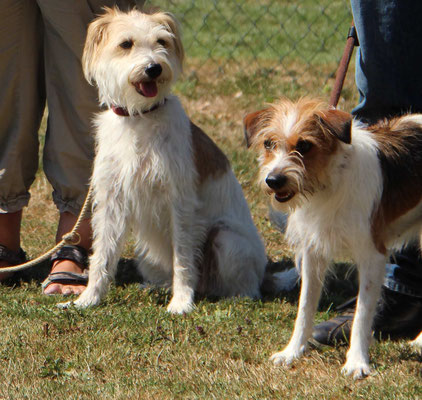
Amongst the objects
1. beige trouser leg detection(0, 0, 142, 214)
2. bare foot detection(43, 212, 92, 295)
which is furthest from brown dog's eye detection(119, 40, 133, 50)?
bare foot detection(43, 212, 92, 295)

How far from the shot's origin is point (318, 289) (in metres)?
3.47

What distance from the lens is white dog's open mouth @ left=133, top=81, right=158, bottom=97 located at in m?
3.99

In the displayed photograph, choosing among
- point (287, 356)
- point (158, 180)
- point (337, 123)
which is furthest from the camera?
point (158, 180)

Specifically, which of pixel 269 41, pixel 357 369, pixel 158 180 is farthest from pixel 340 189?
pixel 269 41

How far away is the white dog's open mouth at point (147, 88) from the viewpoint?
399 cm

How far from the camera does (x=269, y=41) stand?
9.48 m

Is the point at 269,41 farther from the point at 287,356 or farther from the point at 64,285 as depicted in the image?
the point at 287,356

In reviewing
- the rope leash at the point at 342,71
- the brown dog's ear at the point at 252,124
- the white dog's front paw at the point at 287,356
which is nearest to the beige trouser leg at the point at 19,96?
the brown dog's ear at the point at 252,124

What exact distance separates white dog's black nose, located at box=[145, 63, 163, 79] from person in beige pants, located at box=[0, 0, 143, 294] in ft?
1.69

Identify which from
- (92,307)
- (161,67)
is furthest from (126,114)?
(92,307)

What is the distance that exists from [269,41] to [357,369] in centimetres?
685

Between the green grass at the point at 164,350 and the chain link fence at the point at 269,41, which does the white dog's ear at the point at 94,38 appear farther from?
the chain link fence at the point at 269,41

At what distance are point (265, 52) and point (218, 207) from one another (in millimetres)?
5196

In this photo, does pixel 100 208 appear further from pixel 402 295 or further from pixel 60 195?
pixel 402 295
